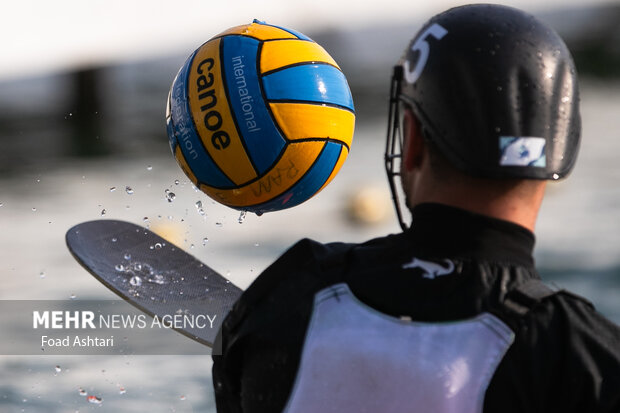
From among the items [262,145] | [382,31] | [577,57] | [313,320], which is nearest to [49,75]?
[382,31]

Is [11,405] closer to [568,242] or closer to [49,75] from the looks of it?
[568,242]

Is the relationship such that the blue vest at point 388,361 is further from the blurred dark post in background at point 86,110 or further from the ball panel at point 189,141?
the blurred dark post in background at point 86,110

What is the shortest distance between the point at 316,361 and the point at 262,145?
61.6 inches

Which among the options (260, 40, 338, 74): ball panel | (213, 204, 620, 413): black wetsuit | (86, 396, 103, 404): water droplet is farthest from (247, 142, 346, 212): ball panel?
(86, 396, 103, 404): water droplet

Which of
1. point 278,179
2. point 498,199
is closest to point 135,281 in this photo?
point 278,179

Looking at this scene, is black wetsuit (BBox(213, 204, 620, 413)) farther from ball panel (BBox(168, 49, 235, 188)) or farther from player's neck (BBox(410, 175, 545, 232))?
ball panel (BBox(168, 49, 235, 188))

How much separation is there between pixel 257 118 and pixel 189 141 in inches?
9.1

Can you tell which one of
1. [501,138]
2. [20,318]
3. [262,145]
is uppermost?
[501,138]

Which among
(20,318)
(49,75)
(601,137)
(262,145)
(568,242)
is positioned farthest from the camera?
(49,75)

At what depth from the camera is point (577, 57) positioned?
11.2 metres

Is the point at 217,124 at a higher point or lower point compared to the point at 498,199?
lower

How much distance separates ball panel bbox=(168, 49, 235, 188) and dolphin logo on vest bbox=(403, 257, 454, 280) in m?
1.58

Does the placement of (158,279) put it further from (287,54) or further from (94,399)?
(94,399)

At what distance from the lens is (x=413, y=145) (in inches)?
65.2
